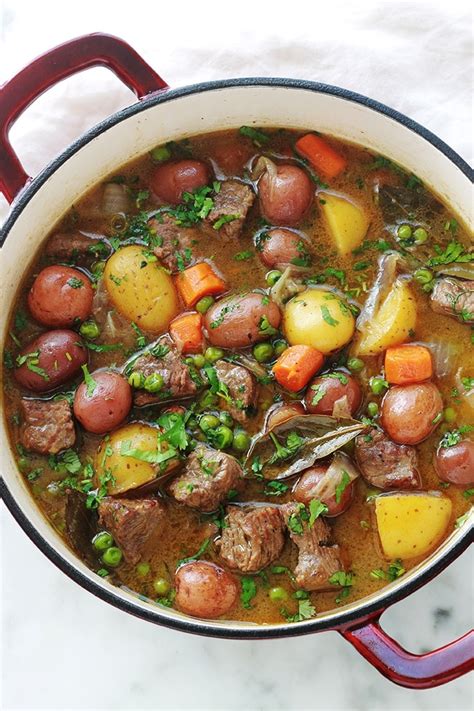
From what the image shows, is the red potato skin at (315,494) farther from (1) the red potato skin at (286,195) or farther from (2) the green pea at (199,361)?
(1) the red potato skin at (286,195)

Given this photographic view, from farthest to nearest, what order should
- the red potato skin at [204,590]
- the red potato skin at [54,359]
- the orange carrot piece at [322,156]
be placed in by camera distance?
the orange carrot piece at [322,156]
the red potato skin at [54,359]
the red potato skin at [204,590]

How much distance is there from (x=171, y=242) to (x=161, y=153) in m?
0.38

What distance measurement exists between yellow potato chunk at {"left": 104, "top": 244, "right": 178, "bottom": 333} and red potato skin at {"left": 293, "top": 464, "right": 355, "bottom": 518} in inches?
32.9

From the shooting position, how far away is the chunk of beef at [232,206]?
373 centimetres

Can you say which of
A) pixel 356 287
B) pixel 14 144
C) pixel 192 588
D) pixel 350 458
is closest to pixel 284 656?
pixel 192 588

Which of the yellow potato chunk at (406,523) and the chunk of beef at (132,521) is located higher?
the yellow potato chunk at (406,523)

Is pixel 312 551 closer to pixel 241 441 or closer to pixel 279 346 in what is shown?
pixel 241 441

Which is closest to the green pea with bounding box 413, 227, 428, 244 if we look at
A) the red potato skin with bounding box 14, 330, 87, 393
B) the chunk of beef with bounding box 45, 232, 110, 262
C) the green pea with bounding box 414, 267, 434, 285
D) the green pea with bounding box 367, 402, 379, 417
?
the green pea with bounding box 414, 267, 434, 285

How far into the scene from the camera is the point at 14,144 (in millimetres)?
4031

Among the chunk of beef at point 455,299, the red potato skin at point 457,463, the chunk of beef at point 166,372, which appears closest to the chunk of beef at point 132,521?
the chunk of beef at point 166,372

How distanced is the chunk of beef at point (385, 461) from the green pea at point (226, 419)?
1.62ft

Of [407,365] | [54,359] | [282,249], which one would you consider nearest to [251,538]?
[407,365]

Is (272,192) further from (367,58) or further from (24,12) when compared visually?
(24,12)

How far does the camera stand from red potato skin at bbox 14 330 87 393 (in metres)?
3.63
